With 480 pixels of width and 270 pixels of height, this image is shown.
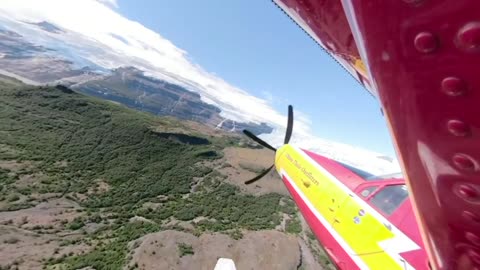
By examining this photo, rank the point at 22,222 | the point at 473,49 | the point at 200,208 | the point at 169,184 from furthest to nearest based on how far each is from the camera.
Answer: the point at 169,184 → the point at 200,208 → the point at 22,222 → the point at 473,49

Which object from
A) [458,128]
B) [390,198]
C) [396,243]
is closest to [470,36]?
[458,128]

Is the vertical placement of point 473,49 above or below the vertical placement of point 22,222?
above

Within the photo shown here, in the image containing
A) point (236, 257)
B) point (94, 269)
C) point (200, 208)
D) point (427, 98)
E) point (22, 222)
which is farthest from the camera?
point (200, 208)

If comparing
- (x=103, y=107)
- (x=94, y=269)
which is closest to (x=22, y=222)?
(x=94, y=269)

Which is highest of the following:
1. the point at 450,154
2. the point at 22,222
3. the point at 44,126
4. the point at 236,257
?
the point at 450,154

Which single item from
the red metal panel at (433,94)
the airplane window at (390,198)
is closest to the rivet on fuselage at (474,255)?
the red metal panel at (433,94)

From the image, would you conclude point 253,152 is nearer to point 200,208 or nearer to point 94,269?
point 200,208

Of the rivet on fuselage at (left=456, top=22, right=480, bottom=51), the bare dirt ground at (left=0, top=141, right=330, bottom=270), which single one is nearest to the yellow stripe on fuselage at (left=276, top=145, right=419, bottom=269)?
the rivet on fuselage at (left=456, top=22, right=480, bottom=51)
